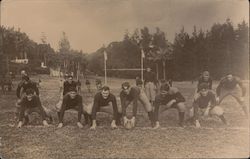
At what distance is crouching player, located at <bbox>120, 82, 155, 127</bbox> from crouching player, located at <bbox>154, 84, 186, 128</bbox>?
0.06 metres

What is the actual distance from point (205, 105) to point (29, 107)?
4.86ft

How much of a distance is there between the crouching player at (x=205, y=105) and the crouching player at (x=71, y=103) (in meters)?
0.97

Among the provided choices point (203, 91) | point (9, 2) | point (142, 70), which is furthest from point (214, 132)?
point (9, 2)

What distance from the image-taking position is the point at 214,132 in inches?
144

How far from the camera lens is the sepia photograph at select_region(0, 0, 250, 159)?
141 inches

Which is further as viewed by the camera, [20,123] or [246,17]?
[20,123]

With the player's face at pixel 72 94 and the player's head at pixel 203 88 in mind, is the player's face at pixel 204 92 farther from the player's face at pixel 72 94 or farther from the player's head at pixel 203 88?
the player's face at pixel 72 94

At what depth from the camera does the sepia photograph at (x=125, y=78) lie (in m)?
3.58

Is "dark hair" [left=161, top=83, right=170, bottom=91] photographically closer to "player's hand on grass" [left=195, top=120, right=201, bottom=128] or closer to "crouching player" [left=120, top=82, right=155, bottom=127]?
"crouching player" [left=120, top=82, right=155, bottom=127]

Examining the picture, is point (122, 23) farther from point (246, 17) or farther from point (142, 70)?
point (246, 17)

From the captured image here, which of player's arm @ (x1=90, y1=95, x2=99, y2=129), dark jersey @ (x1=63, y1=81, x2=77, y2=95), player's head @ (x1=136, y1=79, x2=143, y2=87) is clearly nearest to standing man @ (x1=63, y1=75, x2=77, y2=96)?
dark jersey @ (x1=63, y1=81, x2=77, y2=95)

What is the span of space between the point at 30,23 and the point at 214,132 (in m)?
1.73

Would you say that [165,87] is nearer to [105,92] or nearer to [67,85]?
[105,92]

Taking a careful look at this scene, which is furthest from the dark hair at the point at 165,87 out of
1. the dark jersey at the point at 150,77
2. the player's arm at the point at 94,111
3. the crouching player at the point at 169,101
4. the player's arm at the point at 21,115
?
the player's arm at the point at 21,115
